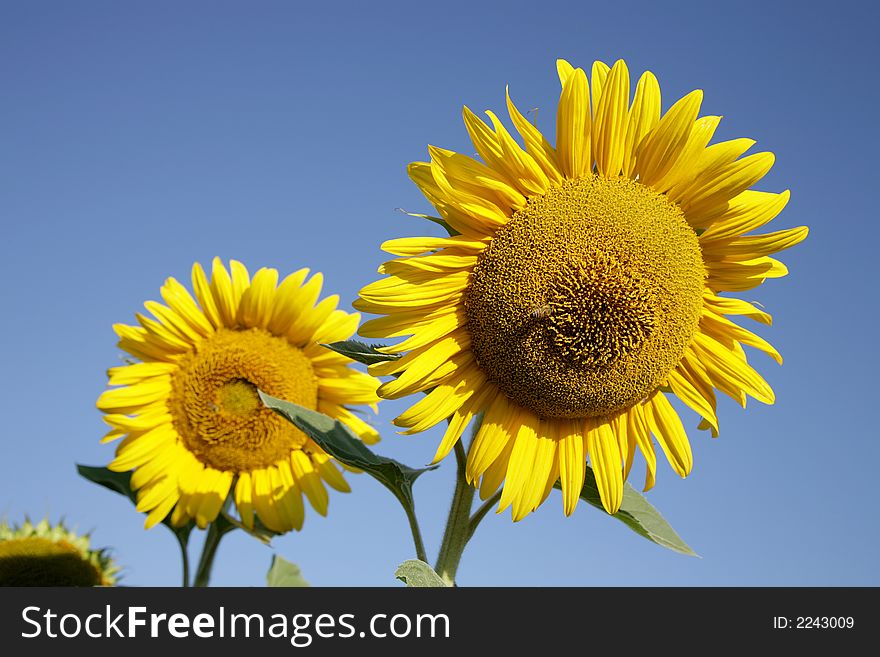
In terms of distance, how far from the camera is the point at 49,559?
5.54m

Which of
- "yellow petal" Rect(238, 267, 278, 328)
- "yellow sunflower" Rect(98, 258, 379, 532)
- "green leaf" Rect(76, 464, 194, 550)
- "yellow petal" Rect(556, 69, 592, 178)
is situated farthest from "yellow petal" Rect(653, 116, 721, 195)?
"green leaf" Rect(76, 464, 194, 550)

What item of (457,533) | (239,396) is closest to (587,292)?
(457,533)

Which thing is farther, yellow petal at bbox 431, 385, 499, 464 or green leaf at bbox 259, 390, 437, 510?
green leaf at bbox 259, 390, 437, 510

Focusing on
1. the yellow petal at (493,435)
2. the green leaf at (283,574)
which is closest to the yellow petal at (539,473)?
the yellow petal at (493,435)

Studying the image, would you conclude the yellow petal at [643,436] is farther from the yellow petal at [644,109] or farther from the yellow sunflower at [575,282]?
the yellow petal at [644,109]

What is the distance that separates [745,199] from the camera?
3328mm

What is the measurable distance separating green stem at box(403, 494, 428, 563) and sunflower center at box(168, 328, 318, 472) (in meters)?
1.62

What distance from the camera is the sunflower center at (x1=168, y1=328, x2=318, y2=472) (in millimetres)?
5121

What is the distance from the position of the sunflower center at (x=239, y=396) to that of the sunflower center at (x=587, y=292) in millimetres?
2194

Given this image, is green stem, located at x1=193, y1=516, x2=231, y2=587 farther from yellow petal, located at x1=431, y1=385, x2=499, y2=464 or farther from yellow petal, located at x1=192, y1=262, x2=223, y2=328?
yellow petal, located at x1=431, y1=385, x2=499, y2=464

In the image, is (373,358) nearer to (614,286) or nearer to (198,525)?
(614,286)
